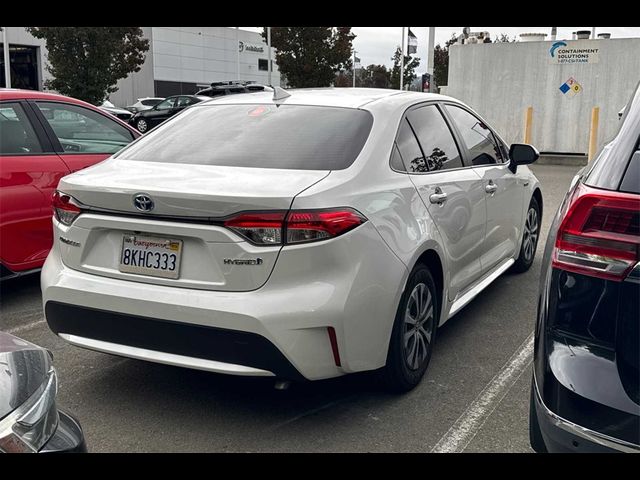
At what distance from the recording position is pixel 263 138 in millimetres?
3748

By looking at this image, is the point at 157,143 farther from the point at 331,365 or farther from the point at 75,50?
the point at 75,50

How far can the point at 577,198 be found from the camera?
232 cm

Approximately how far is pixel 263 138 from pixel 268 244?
2.90 feet

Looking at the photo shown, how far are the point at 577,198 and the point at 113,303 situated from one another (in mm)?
2098

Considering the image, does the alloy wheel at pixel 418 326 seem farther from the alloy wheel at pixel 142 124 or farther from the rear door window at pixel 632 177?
the alloy wheel at pixel 142 124

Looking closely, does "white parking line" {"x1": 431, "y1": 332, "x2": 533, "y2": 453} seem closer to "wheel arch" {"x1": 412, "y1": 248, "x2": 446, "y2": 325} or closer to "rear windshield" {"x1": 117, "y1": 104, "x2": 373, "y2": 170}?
"wheel arch" {"x1": 412, "y1": 248, "x2": 446, "y2": 325}

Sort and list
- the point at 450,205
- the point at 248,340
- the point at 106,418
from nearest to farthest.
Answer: the point at 248,340 → the point at 106,418 → the point at 450,205

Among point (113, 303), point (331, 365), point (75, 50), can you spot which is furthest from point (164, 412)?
point (75, 50)

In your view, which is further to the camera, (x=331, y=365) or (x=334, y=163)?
(x=334, y=163)

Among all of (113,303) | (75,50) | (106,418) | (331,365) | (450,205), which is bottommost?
(106,418)

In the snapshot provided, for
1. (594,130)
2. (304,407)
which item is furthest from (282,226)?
(594,130)

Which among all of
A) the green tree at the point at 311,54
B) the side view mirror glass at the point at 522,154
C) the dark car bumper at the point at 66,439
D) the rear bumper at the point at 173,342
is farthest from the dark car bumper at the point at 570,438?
the green tree at the point at 311,54

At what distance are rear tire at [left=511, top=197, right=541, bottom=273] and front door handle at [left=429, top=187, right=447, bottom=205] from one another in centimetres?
206

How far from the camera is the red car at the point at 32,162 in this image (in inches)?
205
